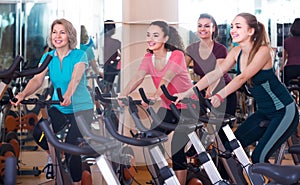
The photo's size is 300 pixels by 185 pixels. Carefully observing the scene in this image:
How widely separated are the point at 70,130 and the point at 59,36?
0.68 metres

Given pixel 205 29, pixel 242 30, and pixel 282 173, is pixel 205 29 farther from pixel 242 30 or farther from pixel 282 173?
pixel 282 173

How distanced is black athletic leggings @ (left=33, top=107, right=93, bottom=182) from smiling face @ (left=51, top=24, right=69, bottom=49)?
0.46m

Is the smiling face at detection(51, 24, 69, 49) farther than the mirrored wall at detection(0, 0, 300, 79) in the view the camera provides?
No

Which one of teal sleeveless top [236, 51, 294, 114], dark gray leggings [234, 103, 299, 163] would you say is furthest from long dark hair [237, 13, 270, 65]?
dark gray leggings [234, 103, 299, 163]

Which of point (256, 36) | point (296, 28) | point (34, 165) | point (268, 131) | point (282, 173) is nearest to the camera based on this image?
point (282, 173)

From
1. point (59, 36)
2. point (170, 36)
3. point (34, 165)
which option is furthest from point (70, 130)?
point (34, 165)

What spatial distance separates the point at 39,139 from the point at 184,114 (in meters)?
1.03

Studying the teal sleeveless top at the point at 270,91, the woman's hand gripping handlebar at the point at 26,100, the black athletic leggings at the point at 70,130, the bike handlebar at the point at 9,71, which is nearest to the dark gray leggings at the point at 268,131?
the teal sleeveless top at the point at 270,91

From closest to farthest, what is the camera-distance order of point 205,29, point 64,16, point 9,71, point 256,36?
1. point 9,71
2. point 256,36
3. point 205,29
4. point 64,16

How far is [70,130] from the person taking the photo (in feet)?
12.7

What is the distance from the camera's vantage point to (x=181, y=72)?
165 inches

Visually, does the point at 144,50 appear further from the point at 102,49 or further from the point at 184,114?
the point at 184,114

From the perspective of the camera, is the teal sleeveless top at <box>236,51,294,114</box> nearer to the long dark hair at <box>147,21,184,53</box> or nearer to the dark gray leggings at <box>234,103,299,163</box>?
the dark gray leggings at <box>234,103,299,163</box>

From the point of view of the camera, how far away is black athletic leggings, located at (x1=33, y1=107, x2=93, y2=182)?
3.86 meters
